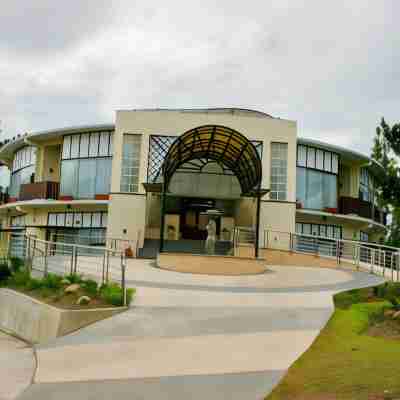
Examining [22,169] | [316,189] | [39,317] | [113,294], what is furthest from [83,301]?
[22,169]

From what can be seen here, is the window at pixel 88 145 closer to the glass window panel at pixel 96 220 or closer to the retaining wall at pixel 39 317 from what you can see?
the glass window panel at pixel 96 220

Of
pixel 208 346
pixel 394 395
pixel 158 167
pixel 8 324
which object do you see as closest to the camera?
pixel 394 395

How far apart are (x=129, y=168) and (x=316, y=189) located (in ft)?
42.7

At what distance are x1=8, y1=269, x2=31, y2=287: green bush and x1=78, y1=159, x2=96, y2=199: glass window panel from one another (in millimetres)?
17014

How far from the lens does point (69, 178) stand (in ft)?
104

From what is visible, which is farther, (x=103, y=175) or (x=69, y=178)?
(x=69, y=178)

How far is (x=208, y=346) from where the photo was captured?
26.8ft

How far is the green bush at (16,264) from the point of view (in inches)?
607

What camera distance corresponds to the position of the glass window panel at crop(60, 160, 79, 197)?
31.5m

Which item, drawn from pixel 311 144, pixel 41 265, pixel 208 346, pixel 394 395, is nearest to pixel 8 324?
pixel 41 265

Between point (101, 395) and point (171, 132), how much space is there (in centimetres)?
2073

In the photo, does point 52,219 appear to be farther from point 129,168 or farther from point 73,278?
point 73,278

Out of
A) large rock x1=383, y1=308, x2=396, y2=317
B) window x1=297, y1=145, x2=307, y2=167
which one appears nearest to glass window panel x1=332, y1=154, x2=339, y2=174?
window x1=297, y1=145, x2=307, y2=167

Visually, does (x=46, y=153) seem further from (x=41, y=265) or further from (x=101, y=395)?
(x=101, y=395)
